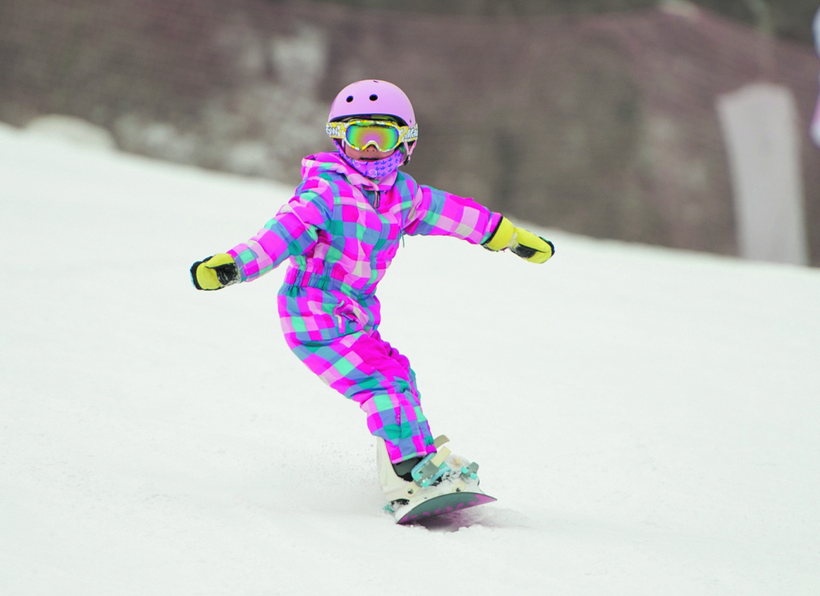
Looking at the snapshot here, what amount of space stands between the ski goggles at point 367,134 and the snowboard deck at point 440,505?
96 centimetres

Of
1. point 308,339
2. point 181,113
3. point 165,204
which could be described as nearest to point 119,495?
point 308,339

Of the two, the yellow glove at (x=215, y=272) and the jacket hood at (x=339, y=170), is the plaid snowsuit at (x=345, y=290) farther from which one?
the yellow glove at (x=215, y=272)

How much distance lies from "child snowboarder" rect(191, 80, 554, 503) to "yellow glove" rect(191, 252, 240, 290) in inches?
5.0

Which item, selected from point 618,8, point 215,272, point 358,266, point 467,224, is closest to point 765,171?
point 618,8

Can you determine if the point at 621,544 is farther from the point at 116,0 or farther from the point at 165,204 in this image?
the point at 116,0

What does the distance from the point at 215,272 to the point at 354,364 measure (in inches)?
18.4

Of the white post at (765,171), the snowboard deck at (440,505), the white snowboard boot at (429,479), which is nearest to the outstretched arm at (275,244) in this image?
the white snowboard boot at (429,479)

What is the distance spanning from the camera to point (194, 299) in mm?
4469

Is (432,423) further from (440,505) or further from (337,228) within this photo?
(337,228)

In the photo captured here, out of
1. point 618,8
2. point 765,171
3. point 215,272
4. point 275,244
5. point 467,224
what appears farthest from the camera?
point 618,8

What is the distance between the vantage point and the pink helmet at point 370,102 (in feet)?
7.82

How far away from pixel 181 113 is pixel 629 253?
6.00 metres

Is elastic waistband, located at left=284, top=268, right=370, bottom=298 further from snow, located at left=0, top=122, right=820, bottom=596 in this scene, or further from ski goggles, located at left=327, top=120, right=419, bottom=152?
snow, located at left=0, top=122, right=820, bottom=596

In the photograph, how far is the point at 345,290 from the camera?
2383 mm
